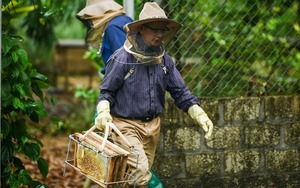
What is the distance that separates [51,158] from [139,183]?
427 cm

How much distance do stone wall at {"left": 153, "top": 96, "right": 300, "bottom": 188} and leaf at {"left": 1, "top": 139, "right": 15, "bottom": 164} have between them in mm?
1216

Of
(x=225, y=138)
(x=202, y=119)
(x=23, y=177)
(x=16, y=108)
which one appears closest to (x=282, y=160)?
(x=225, y=138)

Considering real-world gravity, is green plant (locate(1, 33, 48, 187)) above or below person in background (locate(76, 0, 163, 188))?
below

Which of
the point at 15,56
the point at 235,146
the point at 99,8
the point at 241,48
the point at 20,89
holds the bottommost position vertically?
the point at 235,146

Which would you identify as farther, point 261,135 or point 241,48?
point 241,48

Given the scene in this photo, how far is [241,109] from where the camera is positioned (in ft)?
20.8

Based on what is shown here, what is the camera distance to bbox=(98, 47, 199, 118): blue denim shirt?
509 cm

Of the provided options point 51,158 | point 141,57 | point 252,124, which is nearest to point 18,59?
point 141,57

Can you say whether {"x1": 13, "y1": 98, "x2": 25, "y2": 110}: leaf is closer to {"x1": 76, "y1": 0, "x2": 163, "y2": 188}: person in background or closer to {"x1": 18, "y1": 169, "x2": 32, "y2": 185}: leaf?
{"x1": 18, "y1": 169, "x2": 32, "y2": 185}: leaf

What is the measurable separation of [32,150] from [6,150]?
0.67ft

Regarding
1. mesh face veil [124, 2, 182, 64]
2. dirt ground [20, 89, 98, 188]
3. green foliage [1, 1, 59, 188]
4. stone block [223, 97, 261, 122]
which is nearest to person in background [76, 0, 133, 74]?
green foliage [1, 1, 59, 188]

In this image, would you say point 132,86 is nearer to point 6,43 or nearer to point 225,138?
point 6,43

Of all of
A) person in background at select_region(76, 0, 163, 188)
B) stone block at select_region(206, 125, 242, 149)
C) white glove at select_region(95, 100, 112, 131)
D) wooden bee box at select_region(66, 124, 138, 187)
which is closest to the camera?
wooden bee box at select_region(66, 124, 138, 187)

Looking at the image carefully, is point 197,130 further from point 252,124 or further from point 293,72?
point 293,72
